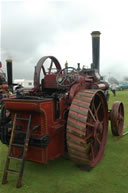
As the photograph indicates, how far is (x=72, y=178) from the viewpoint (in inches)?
103

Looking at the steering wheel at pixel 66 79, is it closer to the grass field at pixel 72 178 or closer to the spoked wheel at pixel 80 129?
the spoked wheel at pixel 80 129

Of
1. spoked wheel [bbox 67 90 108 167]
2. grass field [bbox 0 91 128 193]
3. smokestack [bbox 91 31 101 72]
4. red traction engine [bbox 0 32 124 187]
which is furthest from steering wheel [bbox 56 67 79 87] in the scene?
smokestack [bbox 91 31 101 72]

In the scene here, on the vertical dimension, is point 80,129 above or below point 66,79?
below

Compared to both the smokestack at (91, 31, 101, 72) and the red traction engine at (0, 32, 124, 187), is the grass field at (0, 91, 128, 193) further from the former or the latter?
the smokestack at (91, 31, 101, 72)

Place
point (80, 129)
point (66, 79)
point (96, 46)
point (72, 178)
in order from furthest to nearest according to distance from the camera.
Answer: point (96, 46) → point (66, 79) → point (72, 178) → point (80, 129)

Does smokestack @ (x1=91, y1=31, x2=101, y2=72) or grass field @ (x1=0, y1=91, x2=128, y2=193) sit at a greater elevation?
smokestack @ (x1=91, y1=31, x2=101, y2=72)

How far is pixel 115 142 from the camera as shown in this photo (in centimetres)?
407

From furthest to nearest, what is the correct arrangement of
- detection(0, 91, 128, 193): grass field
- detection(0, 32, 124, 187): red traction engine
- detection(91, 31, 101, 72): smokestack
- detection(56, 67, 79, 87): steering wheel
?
detection(91, 31, 101, 72): smokestack
detection(56, 67, 79, 87): steering wheel
detection(0, 32, 124, 187): red traction engine
detection(0, 91, 128, 193): grass field

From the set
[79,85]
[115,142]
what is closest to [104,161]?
[115,142]

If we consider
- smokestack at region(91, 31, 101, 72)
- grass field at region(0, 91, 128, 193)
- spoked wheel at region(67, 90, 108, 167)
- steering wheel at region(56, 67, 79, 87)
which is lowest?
grass field at region(0, 91, 128, 193)

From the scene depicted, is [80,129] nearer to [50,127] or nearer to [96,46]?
[50,127]

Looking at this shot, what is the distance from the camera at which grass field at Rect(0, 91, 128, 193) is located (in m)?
2.34

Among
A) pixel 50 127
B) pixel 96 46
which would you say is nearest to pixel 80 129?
pixel 50 127

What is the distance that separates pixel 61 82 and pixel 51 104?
75cm
